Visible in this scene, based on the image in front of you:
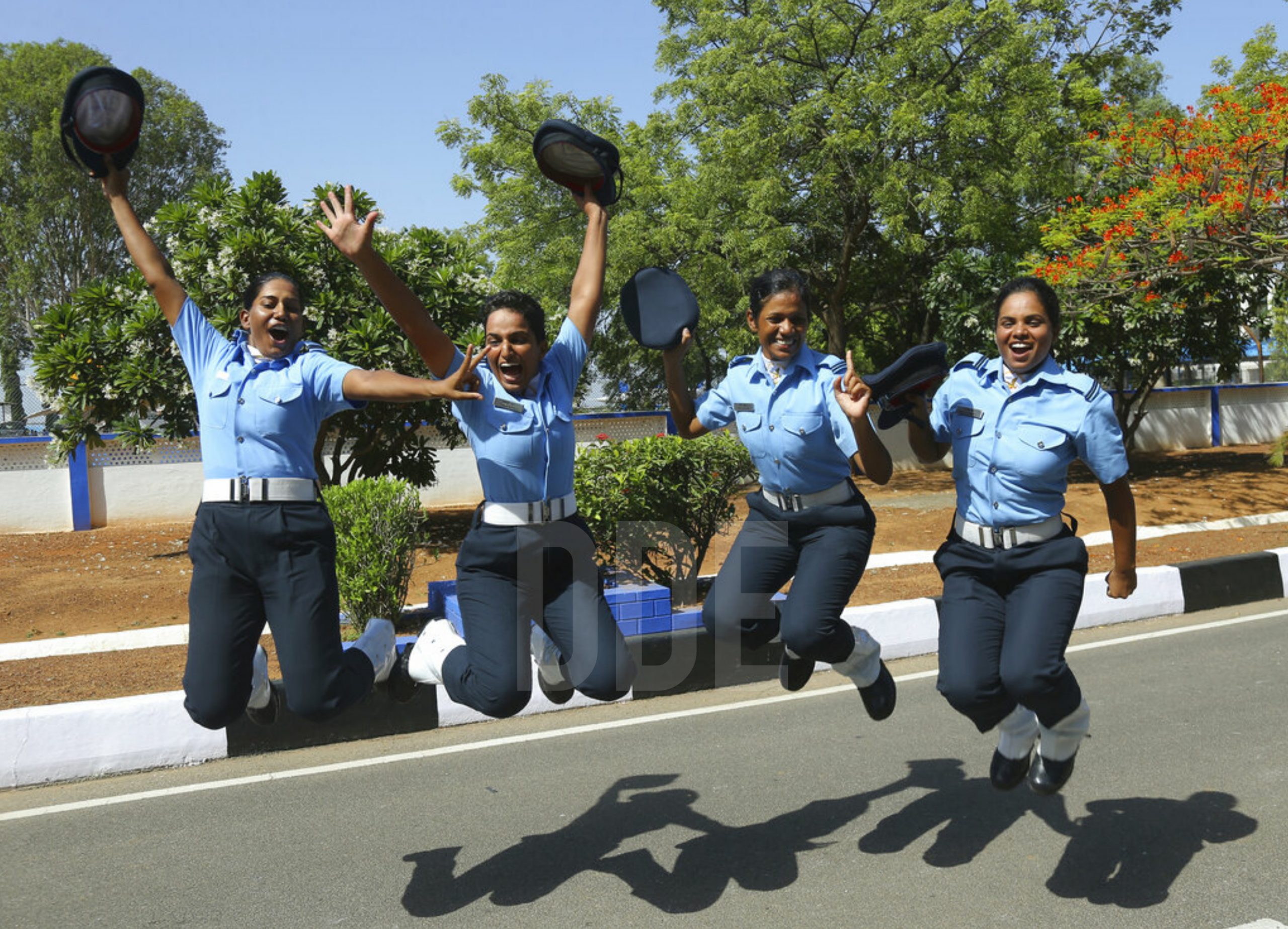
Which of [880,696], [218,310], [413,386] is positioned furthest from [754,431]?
[218,310]

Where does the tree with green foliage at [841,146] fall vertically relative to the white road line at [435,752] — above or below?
above

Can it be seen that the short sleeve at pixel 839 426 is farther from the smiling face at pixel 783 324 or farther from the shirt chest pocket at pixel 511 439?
the shirt chest pocket at pixel 511 439

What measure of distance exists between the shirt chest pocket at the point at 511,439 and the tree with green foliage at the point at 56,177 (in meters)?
33.7

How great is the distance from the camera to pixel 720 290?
68.4 ft

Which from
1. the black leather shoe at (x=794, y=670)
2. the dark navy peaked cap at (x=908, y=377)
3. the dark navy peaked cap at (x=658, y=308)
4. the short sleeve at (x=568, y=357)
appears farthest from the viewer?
the black leather shoe at (x=794, y=670)

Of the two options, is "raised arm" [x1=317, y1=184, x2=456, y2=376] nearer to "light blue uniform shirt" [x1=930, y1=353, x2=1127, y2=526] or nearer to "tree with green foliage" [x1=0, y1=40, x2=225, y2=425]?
"light blue uniform shirt" [x1=930, y1=353, x2=1127, y2=526]

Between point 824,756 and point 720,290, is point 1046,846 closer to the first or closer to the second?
point 824,756

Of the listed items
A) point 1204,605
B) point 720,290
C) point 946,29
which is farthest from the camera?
point 720,290

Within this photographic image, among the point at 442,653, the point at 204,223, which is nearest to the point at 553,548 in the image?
the point at 442,653

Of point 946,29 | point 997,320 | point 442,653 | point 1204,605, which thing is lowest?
point 1204,605

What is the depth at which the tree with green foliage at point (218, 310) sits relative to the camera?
494 inches

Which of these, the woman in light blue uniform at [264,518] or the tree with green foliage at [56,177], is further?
the tree with green foliage at [56,177]

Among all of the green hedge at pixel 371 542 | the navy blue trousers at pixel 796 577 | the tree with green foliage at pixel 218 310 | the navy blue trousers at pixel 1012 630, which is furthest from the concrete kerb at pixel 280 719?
the tree with green foliage at pixel 218 310

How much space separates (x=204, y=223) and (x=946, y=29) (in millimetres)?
12545
